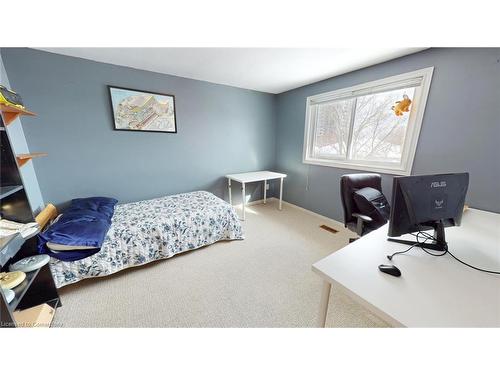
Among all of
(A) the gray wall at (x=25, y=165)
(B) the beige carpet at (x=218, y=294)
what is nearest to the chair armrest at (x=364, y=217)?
(B) the beige carpet at (x=218, y=294)

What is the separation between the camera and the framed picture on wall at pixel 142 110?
6.98 ft

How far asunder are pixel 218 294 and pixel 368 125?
2.66m

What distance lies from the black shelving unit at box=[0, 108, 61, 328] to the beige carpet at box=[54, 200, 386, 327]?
0.19 m

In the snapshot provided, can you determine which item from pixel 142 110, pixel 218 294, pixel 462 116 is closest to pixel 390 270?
pixel 218 294

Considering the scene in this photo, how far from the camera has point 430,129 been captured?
5.76ft

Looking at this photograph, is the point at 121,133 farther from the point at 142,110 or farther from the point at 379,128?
the point at 379,128

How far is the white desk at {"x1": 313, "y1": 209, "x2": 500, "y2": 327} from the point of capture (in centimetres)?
57

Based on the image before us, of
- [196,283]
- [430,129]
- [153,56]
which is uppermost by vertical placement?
[153,56]

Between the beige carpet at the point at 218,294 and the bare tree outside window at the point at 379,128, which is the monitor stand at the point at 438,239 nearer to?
the beige carpet at the point at 218,294

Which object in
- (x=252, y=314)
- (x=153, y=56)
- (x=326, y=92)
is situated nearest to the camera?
(x=252, y=314)

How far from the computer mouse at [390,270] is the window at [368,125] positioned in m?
1.70

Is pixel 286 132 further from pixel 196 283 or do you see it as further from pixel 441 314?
pixel 441 314
